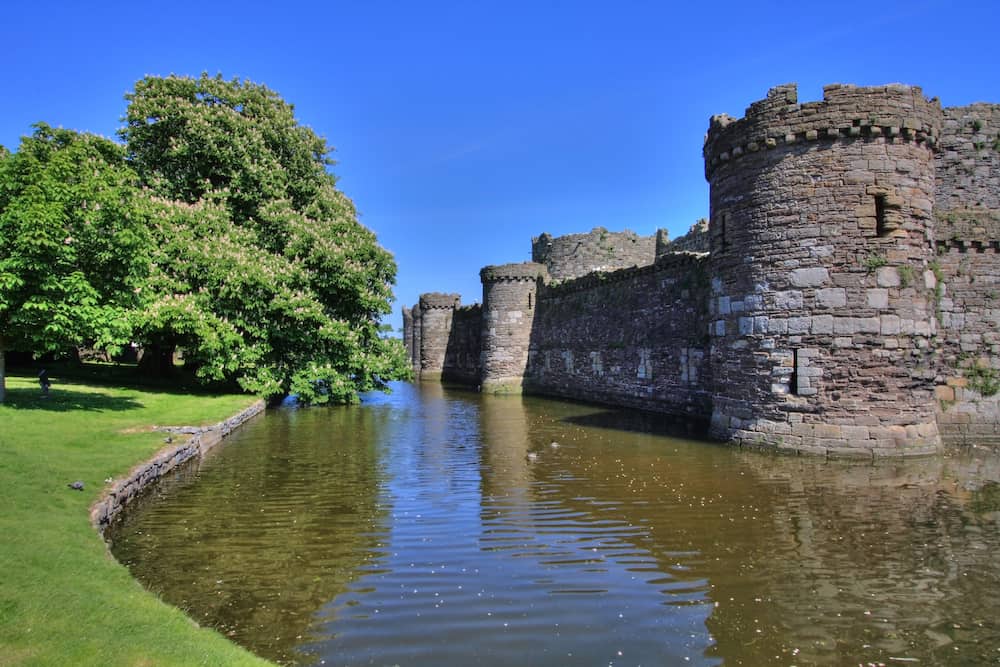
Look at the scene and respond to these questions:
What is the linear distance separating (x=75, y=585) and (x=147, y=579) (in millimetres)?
1225

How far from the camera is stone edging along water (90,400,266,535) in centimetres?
904

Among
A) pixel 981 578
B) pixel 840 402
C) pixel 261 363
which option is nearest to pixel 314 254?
pixel 261 363

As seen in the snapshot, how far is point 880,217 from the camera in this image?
14.3m

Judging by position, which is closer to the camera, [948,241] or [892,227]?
[892,227]

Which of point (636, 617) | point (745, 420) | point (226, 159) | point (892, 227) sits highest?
point (226, 159)

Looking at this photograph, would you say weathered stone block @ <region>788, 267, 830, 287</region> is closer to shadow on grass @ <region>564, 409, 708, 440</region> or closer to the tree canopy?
shadow on grass @ <region>564, 409, 708, 440</region>

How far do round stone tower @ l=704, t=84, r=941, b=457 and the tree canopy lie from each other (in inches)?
600

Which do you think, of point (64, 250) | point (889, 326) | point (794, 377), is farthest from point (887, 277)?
point (64, 250)

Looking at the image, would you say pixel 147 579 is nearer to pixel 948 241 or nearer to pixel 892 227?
pixel 892 227

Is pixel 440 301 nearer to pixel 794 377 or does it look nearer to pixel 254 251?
pixel 254 251

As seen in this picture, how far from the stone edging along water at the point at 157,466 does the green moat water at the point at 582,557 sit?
1.21ft

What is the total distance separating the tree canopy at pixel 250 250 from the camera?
21938mm

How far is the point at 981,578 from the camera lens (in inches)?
282

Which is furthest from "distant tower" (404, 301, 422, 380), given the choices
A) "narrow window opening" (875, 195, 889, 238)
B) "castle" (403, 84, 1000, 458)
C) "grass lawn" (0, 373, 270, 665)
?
"narrow window opening" (875, 195, 889, 238)
